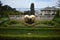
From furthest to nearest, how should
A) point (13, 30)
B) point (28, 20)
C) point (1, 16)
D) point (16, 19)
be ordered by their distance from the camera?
point (16, 19)
point (1, 16)
point (28, 20)
point (13, 30)

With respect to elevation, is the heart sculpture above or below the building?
below

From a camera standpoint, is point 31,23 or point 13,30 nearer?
point 13,30

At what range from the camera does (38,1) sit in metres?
9.53

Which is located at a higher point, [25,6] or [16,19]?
[25,6]

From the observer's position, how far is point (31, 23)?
8961 millimetres

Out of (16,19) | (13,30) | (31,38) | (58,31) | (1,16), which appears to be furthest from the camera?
(16,19)

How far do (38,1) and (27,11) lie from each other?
0.78 metres

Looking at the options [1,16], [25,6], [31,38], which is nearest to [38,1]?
[25,6]

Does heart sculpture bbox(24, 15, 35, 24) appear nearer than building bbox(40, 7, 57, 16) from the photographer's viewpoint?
Yes

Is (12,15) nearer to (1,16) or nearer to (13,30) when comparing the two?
(1,16)

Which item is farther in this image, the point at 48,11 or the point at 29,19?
the point at 48,11

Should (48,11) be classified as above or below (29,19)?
above

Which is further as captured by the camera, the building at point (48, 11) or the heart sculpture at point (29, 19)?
the building at point (48, 11)

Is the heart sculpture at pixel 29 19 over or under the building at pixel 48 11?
under
